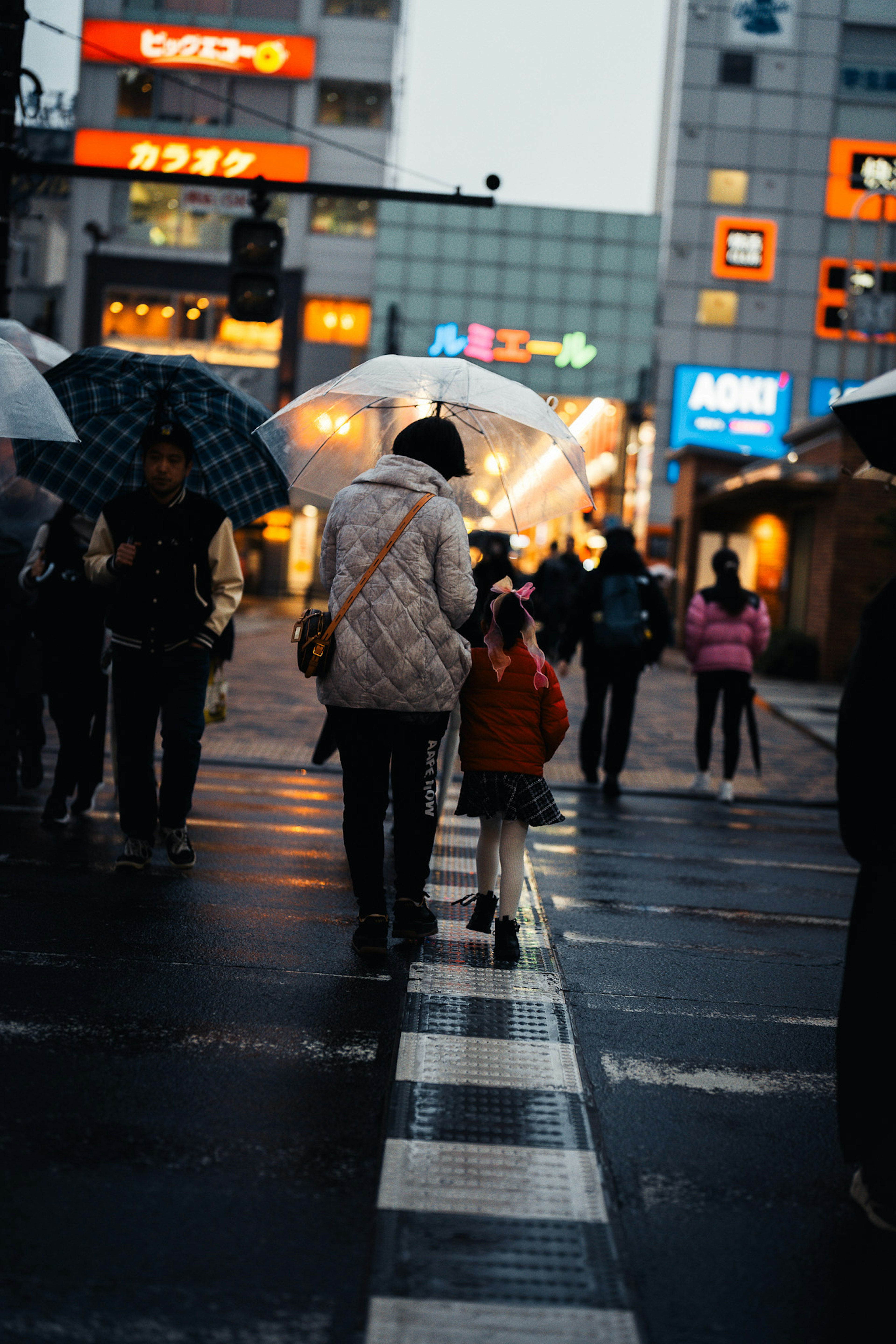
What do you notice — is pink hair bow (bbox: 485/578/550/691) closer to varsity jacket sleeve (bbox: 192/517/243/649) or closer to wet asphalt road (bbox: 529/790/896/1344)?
wet asphalt road (bbox: 529/790/896/1344)

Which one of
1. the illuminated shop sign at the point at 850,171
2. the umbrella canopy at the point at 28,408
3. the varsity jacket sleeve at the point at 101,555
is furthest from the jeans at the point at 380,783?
the illuminated shop sign at the point at 850,171


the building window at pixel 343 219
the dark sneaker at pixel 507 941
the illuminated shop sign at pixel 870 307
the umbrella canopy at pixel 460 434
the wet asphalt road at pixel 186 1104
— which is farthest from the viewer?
the building window at pixel 343 219

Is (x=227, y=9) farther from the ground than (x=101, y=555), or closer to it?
farther from the ground

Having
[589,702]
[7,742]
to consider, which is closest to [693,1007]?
[7,742]

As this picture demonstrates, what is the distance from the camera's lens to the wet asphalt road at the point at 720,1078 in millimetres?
3172

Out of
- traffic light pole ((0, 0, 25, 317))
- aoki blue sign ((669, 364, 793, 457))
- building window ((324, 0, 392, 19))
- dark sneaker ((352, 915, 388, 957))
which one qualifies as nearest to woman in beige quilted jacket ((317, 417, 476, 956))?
dark sneaker ((352, 915, 388, 957))

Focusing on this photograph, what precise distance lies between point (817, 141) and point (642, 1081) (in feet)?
202

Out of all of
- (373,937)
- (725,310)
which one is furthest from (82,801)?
(725,310)

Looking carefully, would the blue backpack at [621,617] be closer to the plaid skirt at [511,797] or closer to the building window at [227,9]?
the plaid skirt at [511,797]

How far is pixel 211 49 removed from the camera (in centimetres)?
5234

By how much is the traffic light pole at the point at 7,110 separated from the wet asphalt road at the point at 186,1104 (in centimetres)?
580

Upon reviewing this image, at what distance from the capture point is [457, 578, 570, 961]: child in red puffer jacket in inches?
234

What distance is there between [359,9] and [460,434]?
52.5 metres

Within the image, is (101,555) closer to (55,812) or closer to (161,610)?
(161,610)
